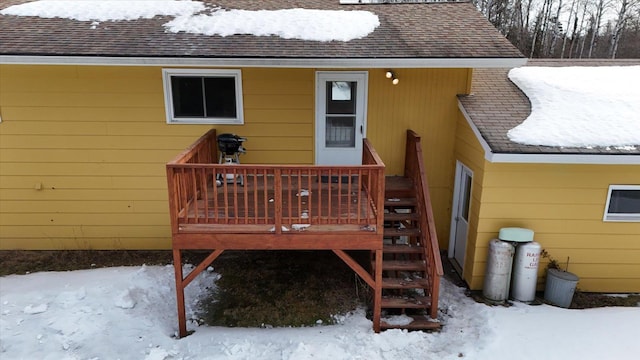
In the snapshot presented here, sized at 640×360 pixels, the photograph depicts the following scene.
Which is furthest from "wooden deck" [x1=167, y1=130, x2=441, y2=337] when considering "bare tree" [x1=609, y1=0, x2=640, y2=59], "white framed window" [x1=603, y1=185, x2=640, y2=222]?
"bare tree" [x1=609, y1=0, x2=640, y2=59]

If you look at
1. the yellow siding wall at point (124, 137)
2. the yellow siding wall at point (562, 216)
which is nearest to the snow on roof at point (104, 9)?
the yellow siding wall at point (124, 137)

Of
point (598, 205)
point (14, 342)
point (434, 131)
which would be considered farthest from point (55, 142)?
point (598, 205)

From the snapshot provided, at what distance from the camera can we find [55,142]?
22.7ft

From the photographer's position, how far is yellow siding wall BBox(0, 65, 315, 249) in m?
6.75

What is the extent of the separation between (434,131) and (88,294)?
5947mm

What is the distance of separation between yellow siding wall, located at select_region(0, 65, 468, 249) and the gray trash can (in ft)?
6.61

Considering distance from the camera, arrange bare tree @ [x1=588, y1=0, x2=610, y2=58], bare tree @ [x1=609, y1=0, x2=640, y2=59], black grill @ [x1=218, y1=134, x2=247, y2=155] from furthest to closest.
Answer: bare tree @ [x1=588, y1=0, x2=610, y2=58]
bare tree @ [x1=609, y1=0, x2=640, y2=59]
black grill @ [x1=218, y1=134, x2=247, y2=155]

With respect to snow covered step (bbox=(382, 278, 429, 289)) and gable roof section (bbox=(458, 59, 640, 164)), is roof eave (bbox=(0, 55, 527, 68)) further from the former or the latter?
snow covered step (bbox=(382, 278, 429, 289))

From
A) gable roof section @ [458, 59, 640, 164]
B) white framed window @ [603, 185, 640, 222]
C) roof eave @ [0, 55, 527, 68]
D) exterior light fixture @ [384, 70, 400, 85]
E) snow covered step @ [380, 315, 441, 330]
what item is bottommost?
snow covered step @ [380, 315, 441, 330]

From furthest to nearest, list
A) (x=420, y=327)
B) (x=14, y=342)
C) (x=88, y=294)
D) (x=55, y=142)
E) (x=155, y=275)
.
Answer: (x=55, y=142) → (x=155, y=275) → (x=88, y=294) → (x=420, y=327) → (x=14, y=342)

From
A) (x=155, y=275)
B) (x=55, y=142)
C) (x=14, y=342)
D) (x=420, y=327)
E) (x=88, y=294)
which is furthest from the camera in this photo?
(x=55, y=142)

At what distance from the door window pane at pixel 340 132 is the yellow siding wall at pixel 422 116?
295 mm

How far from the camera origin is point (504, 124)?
241 inches

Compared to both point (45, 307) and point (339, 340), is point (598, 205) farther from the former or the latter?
point (45, 307)
